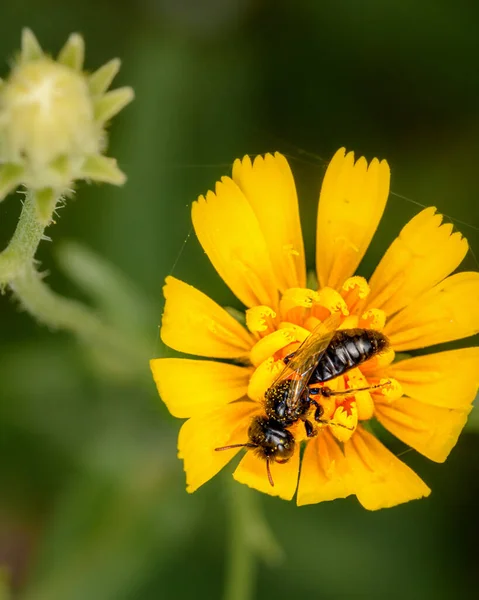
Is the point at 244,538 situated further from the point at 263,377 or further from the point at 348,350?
the point at 348,350

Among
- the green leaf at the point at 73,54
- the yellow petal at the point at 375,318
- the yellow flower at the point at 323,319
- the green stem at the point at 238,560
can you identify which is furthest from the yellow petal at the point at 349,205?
the green stem at the point at 238,560

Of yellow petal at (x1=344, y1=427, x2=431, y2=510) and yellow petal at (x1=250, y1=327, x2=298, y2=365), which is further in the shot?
yellow petal at (x1=250, y1=327, x2=298, y2=365)

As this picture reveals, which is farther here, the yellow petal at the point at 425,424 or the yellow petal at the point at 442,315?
the yellow petal at the point at 442,315

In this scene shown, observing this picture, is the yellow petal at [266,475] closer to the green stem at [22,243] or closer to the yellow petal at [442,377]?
the yellow petal at [442,377]

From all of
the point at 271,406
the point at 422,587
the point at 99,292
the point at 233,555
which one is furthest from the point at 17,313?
the point at 422,587

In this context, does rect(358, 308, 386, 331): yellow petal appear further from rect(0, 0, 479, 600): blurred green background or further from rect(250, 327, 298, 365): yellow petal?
rect(0, 0, 479, 600): blurred green background

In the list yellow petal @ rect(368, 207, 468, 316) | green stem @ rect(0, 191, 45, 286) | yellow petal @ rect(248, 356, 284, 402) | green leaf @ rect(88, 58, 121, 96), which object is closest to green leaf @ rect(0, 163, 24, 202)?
green stem @ rect(0, 191, 45, 286)
